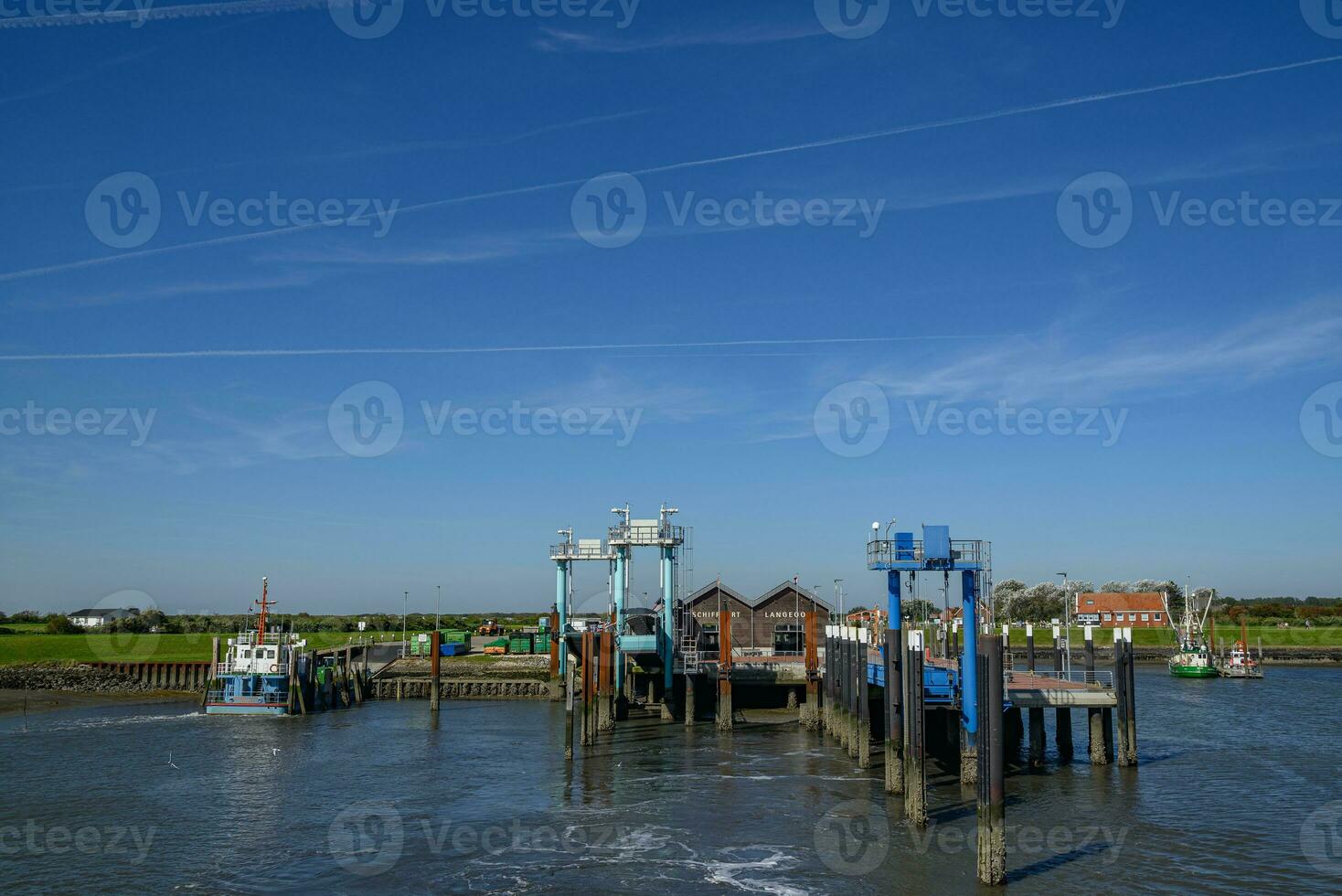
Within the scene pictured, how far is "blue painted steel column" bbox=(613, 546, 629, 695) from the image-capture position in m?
60.4

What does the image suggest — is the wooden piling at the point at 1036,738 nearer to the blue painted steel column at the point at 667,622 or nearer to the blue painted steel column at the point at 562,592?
the blue painted steel column at the point at 667,622

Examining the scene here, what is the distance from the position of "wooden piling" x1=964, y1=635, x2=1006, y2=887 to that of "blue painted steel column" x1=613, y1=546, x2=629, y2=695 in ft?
Result: 117

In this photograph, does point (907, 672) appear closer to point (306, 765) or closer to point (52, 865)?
point (52, 865)

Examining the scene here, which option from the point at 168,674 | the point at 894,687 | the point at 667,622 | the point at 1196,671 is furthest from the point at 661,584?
the point at 1196,671

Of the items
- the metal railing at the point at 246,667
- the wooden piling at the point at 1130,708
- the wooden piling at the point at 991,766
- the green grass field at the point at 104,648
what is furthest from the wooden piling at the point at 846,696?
the green grass field at the point at 104,648

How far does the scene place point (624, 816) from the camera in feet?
115

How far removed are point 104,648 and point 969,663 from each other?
94574mm

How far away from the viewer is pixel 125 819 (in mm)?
35906

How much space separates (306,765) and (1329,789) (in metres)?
42.7

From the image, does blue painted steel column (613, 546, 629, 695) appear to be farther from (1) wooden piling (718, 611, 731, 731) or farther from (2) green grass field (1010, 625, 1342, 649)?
(2) green grass field (1010, 625, 1342, 649)

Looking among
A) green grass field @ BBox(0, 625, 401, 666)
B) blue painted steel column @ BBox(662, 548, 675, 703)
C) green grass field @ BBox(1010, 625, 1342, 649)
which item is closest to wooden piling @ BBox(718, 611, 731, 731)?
blue painted steel column @ BBox(662, 548, 675, 703)

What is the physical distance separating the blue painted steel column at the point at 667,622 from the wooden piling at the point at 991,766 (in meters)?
34.7

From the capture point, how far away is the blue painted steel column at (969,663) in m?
36.7

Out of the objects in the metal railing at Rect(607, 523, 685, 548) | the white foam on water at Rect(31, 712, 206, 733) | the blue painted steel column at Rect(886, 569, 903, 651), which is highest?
the metal railing at Rect(607, 523, 685, 548)
